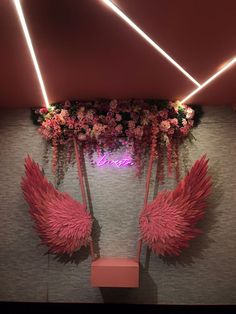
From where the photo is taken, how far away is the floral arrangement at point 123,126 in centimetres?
320

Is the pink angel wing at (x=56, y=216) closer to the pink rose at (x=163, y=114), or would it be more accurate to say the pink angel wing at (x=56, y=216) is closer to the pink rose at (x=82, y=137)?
the pink rose at (x=82, y=137)

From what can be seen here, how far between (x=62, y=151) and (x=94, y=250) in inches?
40.1

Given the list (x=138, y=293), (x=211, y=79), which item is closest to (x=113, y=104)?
(x=211, y=79)

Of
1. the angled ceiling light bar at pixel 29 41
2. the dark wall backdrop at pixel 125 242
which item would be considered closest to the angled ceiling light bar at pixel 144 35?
the angled ceiling light bar at pixel 29 41

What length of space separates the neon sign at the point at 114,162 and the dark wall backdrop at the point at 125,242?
0.07 m

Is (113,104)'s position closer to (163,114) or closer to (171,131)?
(163,114)

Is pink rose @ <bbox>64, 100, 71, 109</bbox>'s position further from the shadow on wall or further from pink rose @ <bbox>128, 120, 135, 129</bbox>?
the shadow on wall

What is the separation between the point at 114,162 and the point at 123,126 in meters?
0.37

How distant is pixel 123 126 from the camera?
10.7 feet

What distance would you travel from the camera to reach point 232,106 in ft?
11.1

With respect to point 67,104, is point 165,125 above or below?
below

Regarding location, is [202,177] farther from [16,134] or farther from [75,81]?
[16,134]

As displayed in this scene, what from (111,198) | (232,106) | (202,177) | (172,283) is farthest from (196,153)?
(172,283)

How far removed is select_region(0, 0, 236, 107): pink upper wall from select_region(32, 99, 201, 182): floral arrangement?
0.14 metres
